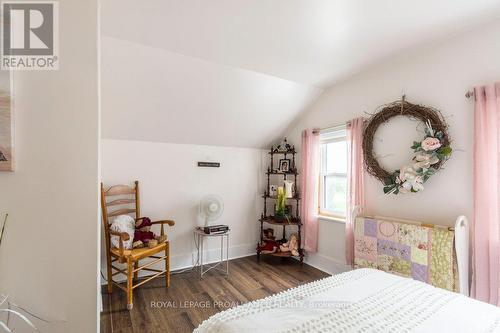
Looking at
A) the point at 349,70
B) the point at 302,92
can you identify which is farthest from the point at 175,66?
the point at 349,70

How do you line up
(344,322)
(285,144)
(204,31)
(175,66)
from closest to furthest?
(344,322) < (204,31) < (175,66) < (285,144)

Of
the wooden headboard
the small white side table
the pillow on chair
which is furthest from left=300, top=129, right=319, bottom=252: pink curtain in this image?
the pillow on chair

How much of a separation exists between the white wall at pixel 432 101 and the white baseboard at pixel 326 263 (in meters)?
0.08

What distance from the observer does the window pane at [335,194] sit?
3.14 m

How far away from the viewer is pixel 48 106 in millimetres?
1294

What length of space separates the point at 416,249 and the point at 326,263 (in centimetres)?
128

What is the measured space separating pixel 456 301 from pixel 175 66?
2.79m

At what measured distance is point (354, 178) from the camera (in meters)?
2.79

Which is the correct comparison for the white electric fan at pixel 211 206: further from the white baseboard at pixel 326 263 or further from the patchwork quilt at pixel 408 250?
the patchwork quilt at pixel 408 250

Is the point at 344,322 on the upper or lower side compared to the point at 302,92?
lower

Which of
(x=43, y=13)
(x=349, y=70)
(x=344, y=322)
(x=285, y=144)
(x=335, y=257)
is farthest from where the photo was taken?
(x=285, y=144)

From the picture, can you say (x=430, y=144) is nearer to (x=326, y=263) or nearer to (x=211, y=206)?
(x=326, y=263)

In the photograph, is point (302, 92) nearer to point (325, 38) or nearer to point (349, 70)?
point (349, 70)

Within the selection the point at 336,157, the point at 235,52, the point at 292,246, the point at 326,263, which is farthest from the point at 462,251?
the point at 235,52
